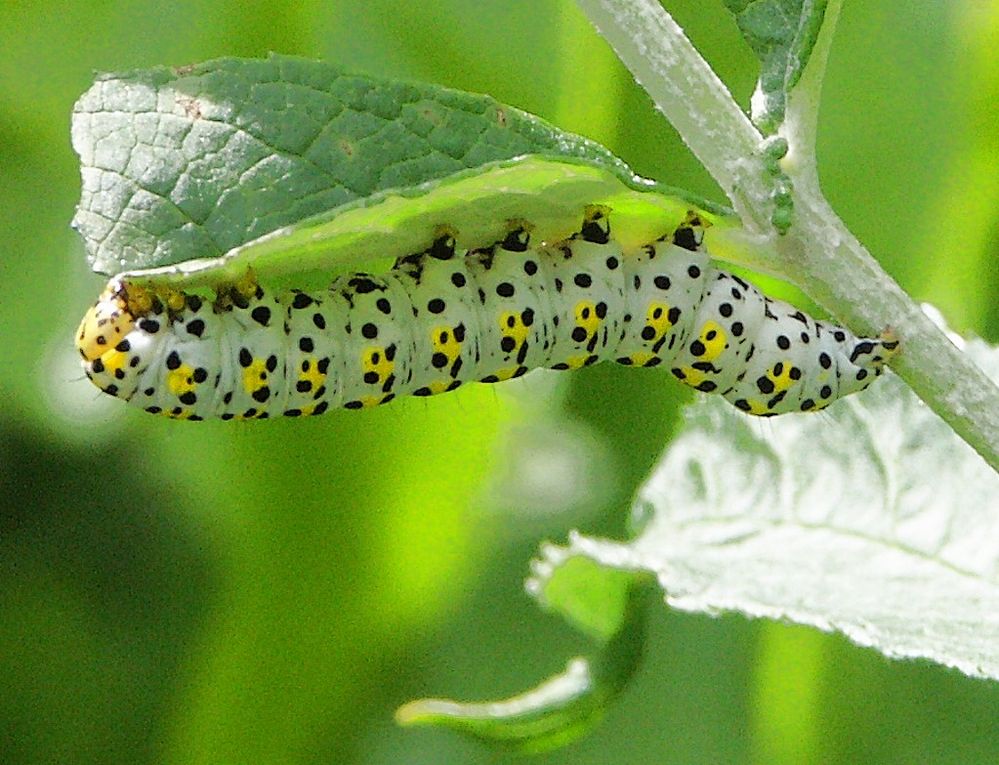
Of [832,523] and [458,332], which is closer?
[458,332]

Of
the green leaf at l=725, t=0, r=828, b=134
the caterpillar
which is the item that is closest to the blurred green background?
the caterpillar

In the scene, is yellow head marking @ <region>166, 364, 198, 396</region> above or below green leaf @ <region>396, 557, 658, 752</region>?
above

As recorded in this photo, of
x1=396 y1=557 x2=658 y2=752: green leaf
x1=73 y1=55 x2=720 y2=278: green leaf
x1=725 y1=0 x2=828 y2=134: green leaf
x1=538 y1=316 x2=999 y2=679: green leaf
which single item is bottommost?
x1=396 y1=557 x2=658 y2=752: green leaf

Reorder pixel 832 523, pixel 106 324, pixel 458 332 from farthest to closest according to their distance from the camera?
pixel 832 523
pixel 458 332
pixel 106 324

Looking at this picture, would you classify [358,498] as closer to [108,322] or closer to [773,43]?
[108,322]

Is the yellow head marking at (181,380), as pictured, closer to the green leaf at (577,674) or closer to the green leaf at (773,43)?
the green leaf at (577,674)

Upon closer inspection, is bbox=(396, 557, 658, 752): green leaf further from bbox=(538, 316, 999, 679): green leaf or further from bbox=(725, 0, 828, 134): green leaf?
bbox=(725, 0, 828, 134): green leaf

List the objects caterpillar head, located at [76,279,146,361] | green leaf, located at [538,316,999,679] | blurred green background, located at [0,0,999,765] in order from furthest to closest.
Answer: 1. blurred green background, located at [0,0,999,765]
2. caterpillar head, located at [76,279,146,361]
3. green leaf, located at [538,316,999,679]

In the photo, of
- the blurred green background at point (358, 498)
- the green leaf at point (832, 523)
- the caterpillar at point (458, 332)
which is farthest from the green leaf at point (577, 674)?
the blurred green background at point (358, 498)

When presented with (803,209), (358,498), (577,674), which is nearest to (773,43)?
(803,209)
